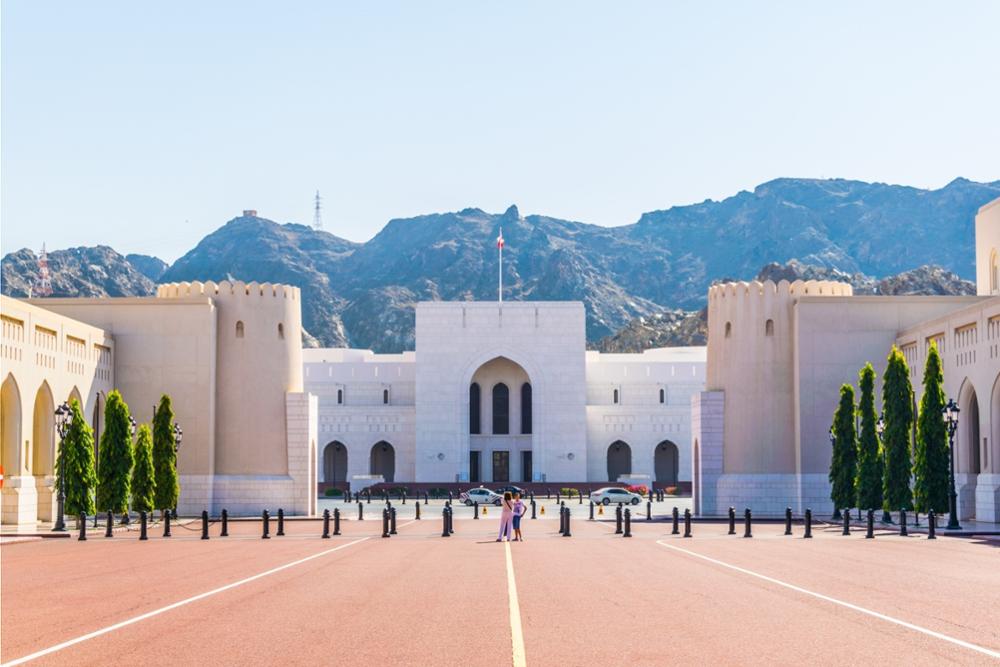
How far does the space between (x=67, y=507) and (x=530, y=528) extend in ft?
41.8

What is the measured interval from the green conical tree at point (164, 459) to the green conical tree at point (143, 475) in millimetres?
857

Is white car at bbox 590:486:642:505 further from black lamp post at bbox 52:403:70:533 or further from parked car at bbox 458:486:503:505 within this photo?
black lamp post at bbox 52:403:70:533

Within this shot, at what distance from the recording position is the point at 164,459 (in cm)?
4238

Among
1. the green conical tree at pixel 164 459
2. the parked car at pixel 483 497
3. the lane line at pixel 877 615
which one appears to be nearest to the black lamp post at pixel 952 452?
the lane line at pixel 877 615

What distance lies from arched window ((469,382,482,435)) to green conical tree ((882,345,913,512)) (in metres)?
42.5

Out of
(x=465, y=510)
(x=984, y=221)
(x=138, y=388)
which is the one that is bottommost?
(x=465, y=510)

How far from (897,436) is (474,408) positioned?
43.3m

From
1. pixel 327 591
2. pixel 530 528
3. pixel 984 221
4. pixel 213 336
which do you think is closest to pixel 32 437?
pixel 213 336

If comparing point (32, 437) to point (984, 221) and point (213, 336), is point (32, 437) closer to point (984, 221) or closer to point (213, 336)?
point (213, 336)

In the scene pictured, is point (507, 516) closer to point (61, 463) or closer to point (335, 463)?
point (61, 463)

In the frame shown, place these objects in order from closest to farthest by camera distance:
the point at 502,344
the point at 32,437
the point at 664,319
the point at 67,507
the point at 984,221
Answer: the point at 67,507 < the point at 32,437 < the point at 984,221 < the point at 502,344 < the point at 664,319

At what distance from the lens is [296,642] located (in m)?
12.4

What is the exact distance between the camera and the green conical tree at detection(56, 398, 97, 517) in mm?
37000

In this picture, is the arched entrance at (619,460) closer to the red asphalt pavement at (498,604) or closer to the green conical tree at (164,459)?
the green conical tree at (164,459)
